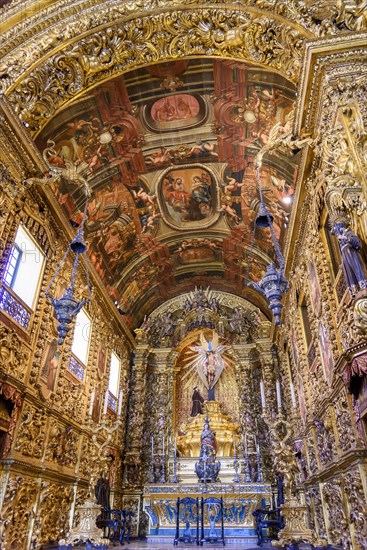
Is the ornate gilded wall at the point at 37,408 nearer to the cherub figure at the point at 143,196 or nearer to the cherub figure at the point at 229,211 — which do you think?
the cherub figure at the point at 143,196

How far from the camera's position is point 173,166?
1284 cm

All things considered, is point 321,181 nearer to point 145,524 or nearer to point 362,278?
point 362,278

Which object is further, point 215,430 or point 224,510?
point 215,430

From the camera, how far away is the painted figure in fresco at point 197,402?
1814 centimetres

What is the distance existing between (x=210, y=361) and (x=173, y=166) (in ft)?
31.6

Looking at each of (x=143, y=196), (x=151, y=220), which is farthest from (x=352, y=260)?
(x=151, y=220)

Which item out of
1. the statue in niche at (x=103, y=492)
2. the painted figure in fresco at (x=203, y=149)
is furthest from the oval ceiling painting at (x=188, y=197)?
the statue in niche at (x=103, y=492)

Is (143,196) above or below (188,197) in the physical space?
below

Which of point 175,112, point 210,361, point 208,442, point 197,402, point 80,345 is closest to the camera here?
point 175,112

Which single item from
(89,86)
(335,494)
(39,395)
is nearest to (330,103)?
(89,86)

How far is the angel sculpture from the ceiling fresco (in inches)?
154

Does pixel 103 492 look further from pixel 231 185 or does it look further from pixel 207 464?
pixel 231 185

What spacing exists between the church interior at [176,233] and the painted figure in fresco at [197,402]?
149 centimetres

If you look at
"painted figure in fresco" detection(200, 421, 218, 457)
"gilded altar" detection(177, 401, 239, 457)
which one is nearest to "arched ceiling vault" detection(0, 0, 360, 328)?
"painted figure in fresco" detection(200, 421, 218, 457)
